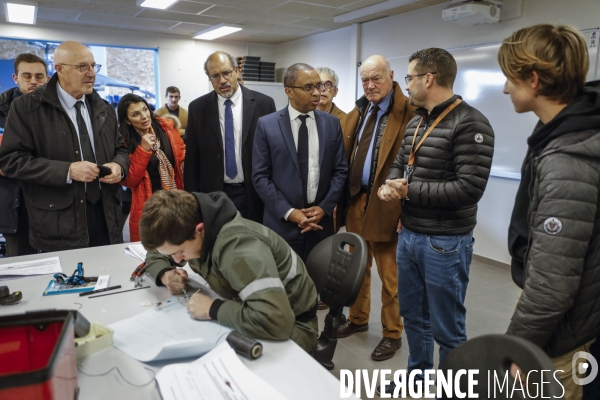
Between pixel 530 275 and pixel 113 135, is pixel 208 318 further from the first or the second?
pixel 113 135

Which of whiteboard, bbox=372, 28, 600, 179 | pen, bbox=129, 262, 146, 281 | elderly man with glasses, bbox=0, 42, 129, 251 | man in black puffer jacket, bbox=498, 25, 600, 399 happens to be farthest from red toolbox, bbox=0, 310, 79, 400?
whiteboard, bbox=372, 28, 600, 179

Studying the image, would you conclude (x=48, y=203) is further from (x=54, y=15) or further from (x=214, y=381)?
(x=54, y=15)

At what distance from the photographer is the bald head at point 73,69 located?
220 centimetres

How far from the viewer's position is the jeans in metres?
1.84

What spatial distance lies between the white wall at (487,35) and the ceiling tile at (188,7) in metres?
2.28

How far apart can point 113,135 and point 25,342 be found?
1.68m

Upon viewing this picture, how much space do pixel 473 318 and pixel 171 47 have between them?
256 inches

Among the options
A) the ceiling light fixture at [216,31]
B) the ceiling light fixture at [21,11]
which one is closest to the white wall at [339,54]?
the ceiling light fixture at [216,31]

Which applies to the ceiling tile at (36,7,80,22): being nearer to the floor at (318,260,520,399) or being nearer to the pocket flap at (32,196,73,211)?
the pocket flap at (32,196,73,211)

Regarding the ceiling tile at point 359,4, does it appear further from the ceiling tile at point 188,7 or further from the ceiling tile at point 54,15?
the ceiling tile at point 54,15

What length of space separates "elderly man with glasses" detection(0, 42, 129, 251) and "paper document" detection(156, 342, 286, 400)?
4.50ft

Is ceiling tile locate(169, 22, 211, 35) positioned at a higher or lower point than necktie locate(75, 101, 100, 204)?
higher

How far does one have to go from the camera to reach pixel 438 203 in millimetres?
1808

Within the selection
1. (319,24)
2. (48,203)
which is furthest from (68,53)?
(319,24)
